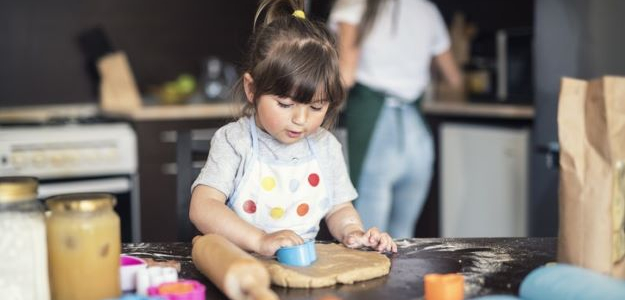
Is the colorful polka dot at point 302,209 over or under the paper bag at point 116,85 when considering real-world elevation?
under

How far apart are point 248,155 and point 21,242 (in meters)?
0.59

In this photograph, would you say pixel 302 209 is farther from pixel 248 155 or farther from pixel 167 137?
pixel 167 137

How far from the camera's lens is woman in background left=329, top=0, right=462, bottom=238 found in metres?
2.74

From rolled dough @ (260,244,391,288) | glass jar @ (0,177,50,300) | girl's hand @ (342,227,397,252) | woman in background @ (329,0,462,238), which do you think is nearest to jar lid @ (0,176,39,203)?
glass jar @ (0,177,50,300)

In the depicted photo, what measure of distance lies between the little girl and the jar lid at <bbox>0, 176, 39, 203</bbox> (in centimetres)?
39

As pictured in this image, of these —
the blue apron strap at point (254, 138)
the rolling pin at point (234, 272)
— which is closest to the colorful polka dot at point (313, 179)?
the blue apron strap at point (254, 138)

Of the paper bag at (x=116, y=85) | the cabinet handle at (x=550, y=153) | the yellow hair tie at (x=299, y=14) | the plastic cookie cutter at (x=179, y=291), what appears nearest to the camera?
the plastic cookie cutter at (x=179, y=291)

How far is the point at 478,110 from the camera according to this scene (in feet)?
11.5

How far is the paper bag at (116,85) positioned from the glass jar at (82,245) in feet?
8.79

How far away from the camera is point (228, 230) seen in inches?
55.6

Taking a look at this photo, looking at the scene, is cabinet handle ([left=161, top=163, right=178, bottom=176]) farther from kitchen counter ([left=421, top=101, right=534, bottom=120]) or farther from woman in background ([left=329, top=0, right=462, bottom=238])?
kitchen counter ([left=421, top=101, right=534, bottom=120])

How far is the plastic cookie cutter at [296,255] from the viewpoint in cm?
130

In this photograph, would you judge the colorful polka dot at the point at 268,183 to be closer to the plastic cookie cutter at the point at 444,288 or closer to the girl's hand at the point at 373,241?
the girl's hand at the point at 373,241

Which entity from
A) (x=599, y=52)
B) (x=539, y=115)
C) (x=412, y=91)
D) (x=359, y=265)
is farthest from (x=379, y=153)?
(x=359, y=265)
